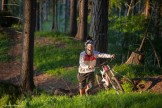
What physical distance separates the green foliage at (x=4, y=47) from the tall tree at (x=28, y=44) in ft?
22.2

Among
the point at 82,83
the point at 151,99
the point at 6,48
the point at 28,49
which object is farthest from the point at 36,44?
the point at 151,99

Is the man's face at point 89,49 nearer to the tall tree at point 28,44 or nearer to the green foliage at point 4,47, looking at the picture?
the tall tree at point 28,44

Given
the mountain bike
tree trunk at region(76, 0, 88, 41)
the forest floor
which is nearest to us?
the mountain bike

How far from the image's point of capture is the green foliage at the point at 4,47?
2278 cm

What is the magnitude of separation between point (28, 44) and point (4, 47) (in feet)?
31.3

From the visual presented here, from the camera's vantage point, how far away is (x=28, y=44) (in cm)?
1559

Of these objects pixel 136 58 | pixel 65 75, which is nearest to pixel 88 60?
pixel 65 75

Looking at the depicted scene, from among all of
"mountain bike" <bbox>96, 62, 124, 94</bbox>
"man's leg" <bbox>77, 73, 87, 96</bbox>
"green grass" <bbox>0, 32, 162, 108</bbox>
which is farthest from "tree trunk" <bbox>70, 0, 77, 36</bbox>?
"man's leg" <bbox>77, 73, 87, 96</bbox>

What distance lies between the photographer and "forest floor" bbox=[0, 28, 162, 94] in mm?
13492

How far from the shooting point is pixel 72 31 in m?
29.1

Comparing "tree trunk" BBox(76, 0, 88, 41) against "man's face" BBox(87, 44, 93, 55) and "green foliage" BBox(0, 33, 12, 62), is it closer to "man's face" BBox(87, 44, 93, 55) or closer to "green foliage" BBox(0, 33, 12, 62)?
"green foliage" BBox(0, 33, 12, 62)

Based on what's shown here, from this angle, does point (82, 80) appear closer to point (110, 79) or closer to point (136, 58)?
point (110, 79)

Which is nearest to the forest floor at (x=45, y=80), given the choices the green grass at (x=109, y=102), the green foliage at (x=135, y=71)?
the green foliage at (x=135, y=71)

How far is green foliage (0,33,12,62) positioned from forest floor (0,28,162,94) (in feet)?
1.00
